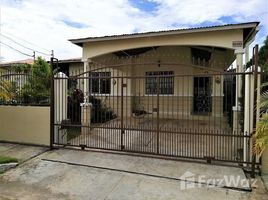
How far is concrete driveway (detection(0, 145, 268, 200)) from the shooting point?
4.34 metres

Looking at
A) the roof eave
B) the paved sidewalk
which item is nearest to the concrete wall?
the paved sidewalk

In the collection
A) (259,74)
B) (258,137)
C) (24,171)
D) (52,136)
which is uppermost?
(259,74)

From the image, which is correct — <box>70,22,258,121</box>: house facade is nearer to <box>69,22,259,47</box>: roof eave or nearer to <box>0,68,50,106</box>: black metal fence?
<box>69,22,259,47</box>: roof eave

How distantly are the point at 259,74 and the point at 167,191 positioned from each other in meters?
3.23

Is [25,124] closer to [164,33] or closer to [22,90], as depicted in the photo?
[22,90]

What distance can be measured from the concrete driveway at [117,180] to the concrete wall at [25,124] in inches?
52.0

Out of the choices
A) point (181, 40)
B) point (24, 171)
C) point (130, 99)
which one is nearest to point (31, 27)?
point (130, 99)

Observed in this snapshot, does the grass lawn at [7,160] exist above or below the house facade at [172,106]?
Result: below

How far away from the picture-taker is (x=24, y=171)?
5.61m

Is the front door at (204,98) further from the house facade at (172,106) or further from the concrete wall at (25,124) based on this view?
the concrete wall at (25,124)

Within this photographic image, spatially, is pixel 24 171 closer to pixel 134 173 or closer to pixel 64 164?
pixel 64 164

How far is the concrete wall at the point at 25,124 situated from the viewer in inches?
291

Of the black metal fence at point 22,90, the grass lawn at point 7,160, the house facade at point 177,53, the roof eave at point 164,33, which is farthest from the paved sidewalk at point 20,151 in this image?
the roof eave at point 164,33

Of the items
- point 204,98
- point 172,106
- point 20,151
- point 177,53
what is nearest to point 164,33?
point 172,106
